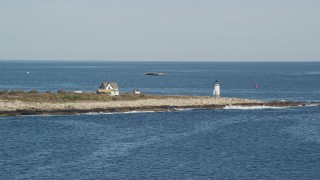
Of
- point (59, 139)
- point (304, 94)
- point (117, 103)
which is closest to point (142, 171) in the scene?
point (59, 139)

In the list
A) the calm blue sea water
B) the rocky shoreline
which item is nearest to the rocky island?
the rocky shoreline

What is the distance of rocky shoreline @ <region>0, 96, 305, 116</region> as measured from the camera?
83.1 meters

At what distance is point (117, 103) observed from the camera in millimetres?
90000

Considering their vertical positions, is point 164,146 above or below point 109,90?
below

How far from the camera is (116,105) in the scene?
3514 inches

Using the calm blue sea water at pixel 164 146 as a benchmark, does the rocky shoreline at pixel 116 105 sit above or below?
above

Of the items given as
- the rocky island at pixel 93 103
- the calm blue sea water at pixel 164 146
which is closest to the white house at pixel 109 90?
the rocky island at pixel 93 103

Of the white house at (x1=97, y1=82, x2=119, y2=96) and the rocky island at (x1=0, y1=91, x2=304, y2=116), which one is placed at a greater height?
the white house at (x1=97, y1=82, x2=119, y2=96)

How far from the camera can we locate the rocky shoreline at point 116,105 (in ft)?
273

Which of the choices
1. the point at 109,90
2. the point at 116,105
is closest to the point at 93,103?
the point at 116,105

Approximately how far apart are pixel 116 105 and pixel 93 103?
10.4ft

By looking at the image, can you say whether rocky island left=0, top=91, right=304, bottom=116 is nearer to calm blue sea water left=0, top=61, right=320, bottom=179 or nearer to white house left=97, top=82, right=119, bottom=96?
white house left=97, top=82, right=119, bottom=96

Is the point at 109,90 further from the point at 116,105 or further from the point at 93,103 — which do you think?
the point at 116,105

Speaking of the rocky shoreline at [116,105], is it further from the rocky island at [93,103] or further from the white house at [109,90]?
the white house at [109,90]
